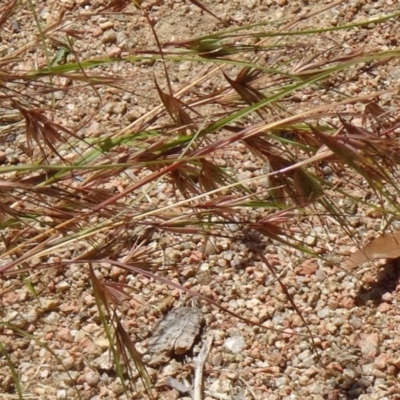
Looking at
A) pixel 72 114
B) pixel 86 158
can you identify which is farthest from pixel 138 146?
pixel 72 114

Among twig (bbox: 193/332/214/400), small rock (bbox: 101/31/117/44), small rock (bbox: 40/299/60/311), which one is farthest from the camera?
small rock (bbox: 101/31/117/44)

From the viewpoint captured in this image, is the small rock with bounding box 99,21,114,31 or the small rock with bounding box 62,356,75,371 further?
the small rock with bounding box 99,21,114,31

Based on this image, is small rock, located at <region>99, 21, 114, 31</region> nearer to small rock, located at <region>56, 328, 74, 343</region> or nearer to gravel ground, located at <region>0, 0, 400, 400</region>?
gravel ground, located at <region>0, 0, 400, 400</region>

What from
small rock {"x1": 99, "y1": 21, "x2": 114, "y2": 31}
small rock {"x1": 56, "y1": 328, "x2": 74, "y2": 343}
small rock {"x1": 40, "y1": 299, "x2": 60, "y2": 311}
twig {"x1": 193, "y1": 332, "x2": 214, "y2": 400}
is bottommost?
twig {"x1": 193, "y1": 332, "x2": 214, "y2": 400}

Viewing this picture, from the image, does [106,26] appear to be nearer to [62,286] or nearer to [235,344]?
[62,286]

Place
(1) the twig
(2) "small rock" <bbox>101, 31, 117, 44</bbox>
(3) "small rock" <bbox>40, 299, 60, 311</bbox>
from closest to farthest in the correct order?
(1) the twig → (3) "small rock" <bbox>40, 299, 60, 311</bbox> → (2) "small rock" <bbox>101, 31, 117, 44</bbox>

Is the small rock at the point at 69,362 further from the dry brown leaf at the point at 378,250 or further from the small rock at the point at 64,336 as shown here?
the dry brown leaf at the point at 378,250

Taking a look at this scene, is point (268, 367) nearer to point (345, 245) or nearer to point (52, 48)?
point (345, 245)

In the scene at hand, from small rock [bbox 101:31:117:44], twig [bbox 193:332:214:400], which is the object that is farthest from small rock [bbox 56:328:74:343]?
small rock [bbox 101:31:117:44]

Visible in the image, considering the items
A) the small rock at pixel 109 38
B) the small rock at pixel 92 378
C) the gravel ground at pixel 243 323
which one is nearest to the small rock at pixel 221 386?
the gravel ground at pixel 243 323
